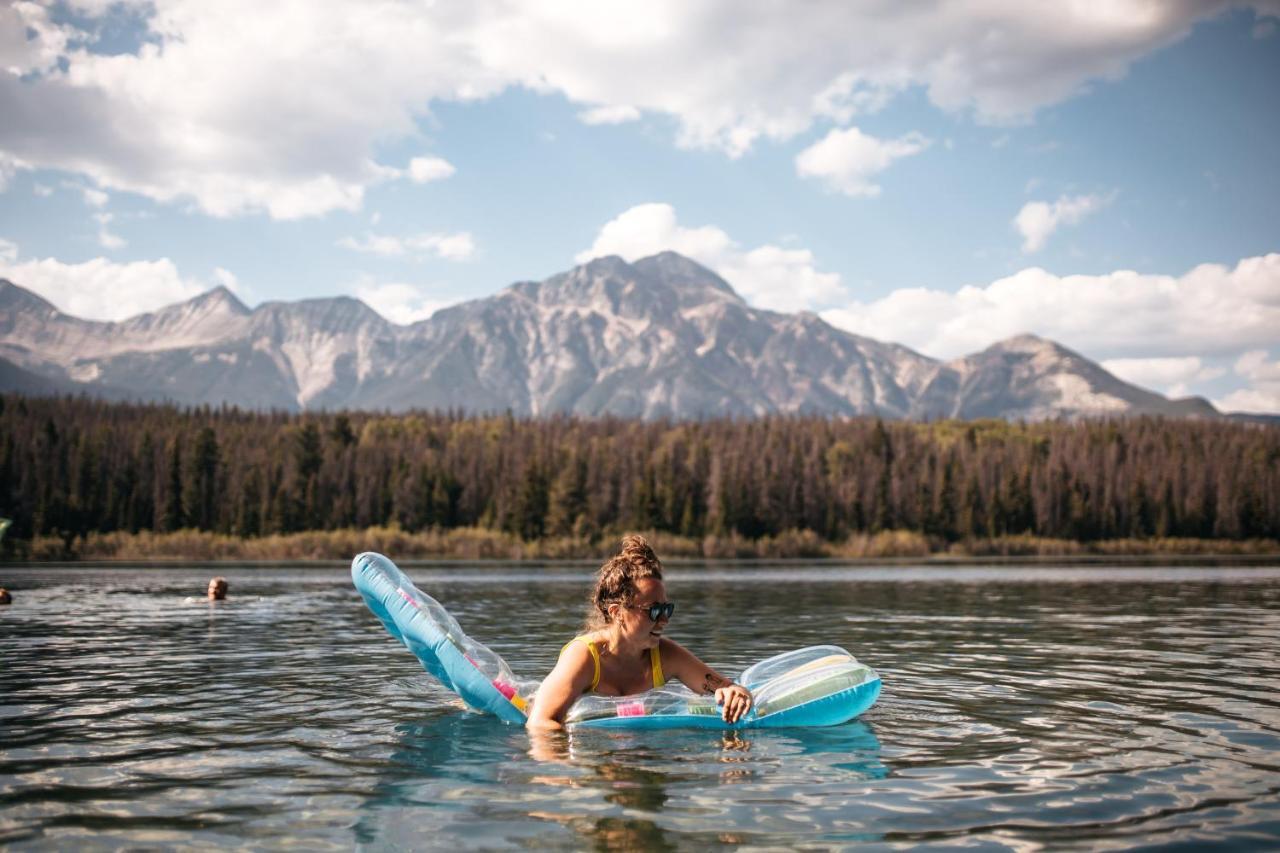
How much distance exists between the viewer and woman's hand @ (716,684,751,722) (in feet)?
38.9

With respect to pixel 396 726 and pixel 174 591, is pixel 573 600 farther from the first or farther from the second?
pixel 396 726

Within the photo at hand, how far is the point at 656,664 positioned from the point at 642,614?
4.77ft

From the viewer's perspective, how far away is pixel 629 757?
11.2 meters

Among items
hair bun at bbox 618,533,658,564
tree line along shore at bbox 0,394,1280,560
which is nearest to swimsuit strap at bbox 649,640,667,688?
hair bun at bbox 618,533,658,564

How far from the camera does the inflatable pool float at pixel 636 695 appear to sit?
12305 millimetres

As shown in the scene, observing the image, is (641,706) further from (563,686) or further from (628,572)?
(628,572)

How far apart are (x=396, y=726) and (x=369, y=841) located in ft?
17.9

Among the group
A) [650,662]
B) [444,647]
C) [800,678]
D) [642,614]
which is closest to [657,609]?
[642,614]

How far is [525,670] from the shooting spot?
19672mm

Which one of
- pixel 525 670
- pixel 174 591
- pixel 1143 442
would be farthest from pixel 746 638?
pixel 1143 442

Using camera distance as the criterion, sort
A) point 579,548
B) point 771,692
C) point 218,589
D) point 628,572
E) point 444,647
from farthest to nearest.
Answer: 1. point 579,548
2. point 218,589
3. point 444,647
4. point 771,692
5. point 628,572

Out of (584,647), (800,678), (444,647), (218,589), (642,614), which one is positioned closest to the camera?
(642,614)

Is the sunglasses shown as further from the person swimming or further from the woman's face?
the person swimming

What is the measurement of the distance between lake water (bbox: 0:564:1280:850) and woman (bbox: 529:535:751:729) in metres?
0.52
